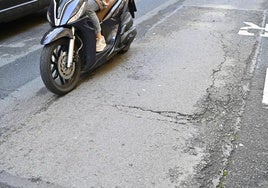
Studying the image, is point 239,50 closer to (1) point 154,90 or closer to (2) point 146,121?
(1) point 154,90

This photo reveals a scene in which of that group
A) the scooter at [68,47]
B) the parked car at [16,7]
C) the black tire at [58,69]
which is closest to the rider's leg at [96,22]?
the scooter at [68,47]

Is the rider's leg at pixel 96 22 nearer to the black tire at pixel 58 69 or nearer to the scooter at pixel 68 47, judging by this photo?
the scooter at pixel 68 47

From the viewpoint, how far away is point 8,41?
673cm

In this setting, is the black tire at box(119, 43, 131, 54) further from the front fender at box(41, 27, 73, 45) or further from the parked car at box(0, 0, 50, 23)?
the parked car at box(0, 0, 50, 23)

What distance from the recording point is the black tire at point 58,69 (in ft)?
14.1

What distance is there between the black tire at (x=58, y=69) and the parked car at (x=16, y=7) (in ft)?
8.02

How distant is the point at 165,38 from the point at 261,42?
1.55 meters

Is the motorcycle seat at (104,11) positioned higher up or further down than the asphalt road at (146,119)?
higher up

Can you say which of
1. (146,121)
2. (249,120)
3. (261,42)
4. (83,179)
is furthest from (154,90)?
(261,42)

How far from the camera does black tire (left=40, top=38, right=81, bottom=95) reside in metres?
4.30

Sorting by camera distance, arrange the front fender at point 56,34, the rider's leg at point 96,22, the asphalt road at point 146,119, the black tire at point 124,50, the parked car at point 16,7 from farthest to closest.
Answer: the parked car at point 16,7 → the black tire at point 124,50 → the rider's leg at point 96,22 → the front fender at point 56,34 → the asphalt road at point 146,119

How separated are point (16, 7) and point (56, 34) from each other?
111 inches

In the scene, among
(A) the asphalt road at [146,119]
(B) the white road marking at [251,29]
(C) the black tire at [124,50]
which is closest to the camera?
(A) the asphalt road at [146,119]

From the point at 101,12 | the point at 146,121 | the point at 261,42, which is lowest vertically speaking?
the point at 261,42
